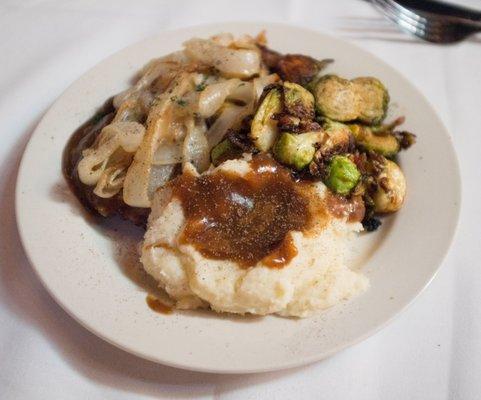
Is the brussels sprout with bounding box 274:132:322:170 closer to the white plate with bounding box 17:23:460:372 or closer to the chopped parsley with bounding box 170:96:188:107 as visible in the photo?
the white plate with bounding box 17:23:460:372

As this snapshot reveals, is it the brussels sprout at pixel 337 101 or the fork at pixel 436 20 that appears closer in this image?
the brussels sprout at pixel 337 101

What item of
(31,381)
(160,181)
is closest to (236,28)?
(160,181)

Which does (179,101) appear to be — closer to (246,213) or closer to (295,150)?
(295,150)

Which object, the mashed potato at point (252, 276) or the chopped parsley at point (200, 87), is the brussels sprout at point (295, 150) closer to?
the mashed potato at point (252, 276)

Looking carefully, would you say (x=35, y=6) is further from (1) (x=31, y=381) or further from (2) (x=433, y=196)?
(2) (x=433, y=196)

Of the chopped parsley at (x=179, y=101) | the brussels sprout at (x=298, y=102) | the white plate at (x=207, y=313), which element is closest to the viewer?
the white plate at (x=207, y=313)

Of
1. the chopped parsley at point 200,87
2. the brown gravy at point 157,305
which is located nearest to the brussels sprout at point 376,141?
the chopped parsley at point 200,87
